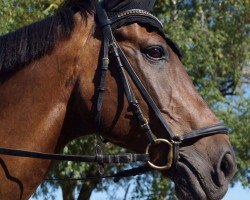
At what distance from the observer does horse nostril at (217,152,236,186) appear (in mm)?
3438

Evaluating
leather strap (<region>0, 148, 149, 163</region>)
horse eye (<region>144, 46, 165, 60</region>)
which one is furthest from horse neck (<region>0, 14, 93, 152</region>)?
horse eye (<region>144, 46, 165, 60</region>)

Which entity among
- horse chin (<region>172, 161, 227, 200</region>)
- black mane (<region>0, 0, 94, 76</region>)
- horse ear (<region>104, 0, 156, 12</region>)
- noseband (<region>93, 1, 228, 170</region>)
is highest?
horse ear (<region>104, 0, 156, 12</region>)

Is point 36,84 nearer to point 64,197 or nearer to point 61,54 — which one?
point 61,54

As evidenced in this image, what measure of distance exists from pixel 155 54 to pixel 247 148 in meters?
13.5

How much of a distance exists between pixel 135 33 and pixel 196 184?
0.95m

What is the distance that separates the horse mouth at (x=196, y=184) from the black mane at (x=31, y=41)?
1.03m

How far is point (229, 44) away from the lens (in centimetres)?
1752

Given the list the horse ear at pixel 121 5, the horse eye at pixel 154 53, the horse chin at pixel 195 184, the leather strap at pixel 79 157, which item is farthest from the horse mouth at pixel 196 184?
the horse ear at pixel 121 5

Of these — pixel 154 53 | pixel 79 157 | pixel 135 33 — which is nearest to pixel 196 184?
pixel 79 157

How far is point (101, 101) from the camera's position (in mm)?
3518

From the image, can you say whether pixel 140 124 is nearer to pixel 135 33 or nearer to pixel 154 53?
pixel 154 53

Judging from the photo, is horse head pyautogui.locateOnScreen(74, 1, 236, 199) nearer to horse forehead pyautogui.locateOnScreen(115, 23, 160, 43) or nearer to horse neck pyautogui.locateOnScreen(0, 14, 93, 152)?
horse forehead pyautogui.locateOnScreen(115, 23, 160, 43)

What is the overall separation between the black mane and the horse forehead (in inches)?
11.7

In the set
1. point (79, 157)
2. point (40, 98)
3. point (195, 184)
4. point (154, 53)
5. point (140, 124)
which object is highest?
point (154, 53)
